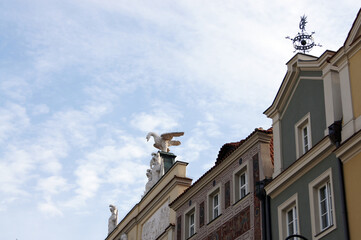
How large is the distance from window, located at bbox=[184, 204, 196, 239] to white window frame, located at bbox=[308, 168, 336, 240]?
919 centimetres

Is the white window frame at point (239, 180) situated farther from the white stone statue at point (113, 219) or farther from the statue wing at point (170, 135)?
Answer: the white stone statue at point (113, 219)

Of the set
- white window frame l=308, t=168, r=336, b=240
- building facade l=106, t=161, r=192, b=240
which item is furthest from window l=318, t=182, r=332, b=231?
building facade l=106, t=161, r=192, b=240

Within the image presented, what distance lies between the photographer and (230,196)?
29188mm

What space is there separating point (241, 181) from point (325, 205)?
6591mm

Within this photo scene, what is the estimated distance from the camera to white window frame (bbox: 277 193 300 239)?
955 inches

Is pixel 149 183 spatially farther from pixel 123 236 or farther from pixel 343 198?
pixel 343 198

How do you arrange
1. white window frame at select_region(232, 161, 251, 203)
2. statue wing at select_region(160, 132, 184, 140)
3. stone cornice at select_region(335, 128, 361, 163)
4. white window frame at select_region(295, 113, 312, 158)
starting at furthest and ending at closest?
statue wing at select_region(160, 132, 184, 140)
white window frame at select_region(232, 161, 251, 203)
white window frame at select_region(295, 113, 312, 158)
stone cornice at select_region(335, 128, 361, 163)

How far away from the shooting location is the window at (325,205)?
882 inches

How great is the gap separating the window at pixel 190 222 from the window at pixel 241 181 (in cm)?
346

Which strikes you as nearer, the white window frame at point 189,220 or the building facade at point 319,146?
the building facade at point 319,146

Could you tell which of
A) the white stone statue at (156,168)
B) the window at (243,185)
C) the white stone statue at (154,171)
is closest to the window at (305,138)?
the window at (243,185)

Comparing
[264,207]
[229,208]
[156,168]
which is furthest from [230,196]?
[156,168]

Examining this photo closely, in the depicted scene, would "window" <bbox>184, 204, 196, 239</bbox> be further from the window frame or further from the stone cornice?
the stone cornice

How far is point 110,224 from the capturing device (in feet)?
144
